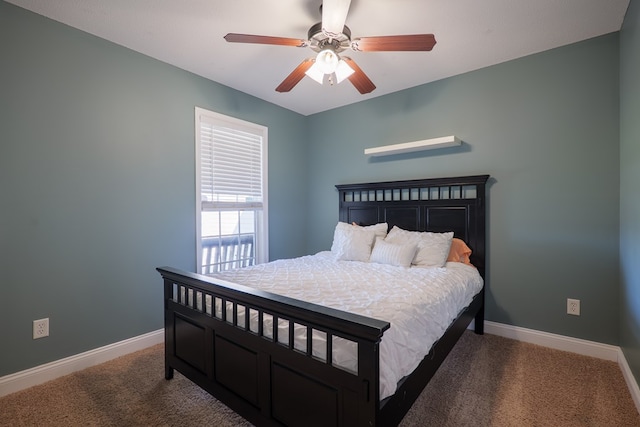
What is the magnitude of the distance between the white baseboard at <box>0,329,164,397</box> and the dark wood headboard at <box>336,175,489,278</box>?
2.44 meters

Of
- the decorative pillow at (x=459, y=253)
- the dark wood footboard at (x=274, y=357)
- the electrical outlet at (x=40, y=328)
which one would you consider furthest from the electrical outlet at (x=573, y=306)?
the electrical outlet at (x=40, y=328)

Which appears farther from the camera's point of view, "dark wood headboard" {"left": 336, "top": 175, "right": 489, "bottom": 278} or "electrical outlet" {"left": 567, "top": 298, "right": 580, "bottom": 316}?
"dark wood headboard" {"left": 336, "top": 175, "right": 489, "bottom": 278}

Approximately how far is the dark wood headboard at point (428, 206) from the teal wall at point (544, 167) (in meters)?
0.14

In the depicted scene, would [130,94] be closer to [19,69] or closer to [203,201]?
[19,69]

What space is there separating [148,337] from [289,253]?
183 centimetres

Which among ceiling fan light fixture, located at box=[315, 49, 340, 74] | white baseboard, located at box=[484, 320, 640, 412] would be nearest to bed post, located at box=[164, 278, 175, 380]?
ceiling fan light fixture, located at box=[315, 49, 340, 74]

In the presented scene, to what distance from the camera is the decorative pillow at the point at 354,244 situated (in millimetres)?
2939

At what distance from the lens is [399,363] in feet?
4.40

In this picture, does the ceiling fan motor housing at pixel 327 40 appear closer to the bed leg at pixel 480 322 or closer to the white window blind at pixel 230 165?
the white window blind at pixel 230 165

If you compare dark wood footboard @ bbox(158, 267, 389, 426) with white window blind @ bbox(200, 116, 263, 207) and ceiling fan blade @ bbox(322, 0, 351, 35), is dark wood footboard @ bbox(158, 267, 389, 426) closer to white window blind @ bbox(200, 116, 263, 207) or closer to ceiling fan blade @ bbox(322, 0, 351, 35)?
white window blind @ bbox(200, 116, 263, 207)

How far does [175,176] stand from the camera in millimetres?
2820

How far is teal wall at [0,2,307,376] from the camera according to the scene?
1.98 meters

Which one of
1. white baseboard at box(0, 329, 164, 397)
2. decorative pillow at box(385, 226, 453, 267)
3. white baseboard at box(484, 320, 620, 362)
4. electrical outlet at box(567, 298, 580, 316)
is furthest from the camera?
decorative pillow at box(385, 226, 453, 267)

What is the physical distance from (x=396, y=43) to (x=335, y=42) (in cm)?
40
